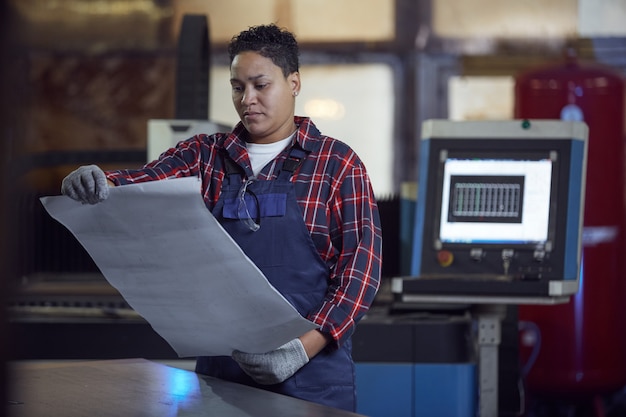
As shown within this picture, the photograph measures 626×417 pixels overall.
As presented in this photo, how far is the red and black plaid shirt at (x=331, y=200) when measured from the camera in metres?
1.60

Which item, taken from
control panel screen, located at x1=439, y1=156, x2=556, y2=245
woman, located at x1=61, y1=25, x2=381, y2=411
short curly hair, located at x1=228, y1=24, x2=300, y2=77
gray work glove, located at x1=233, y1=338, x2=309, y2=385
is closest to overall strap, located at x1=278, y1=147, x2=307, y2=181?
woman, located at x1=61, y1=25, x2=381, y2=411

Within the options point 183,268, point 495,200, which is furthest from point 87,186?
point 495,200

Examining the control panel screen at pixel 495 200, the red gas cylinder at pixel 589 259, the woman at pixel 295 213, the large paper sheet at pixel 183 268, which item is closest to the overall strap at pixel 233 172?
the woman at pixel 295 213

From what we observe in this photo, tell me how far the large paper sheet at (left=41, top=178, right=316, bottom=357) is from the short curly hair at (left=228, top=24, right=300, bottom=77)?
0.45 metres

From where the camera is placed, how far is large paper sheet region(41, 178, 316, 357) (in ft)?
4.35

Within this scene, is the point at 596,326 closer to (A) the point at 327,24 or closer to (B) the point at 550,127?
(B) the point at 550,127

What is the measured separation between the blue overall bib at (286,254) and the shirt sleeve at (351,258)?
0.04 meters

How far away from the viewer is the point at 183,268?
1.41 metres

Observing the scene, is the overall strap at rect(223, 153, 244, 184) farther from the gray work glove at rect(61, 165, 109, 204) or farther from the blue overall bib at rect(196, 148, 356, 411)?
the gray work glove at rect(61, 165, 109, 204)

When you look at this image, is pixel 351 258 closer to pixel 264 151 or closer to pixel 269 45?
pixel 264 151

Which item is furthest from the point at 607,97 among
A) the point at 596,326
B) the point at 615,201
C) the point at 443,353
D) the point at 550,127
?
the point at 443,353

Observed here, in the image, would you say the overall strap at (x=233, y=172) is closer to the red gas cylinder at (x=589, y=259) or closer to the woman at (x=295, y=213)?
the woman at (x=295, y=213)

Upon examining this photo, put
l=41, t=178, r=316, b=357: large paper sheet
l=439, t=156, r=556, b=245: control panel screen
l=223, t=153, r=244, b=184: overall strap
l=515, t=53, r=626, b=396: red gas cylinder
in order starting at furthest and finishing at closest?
l=515, t=53, r=626, b=396: red gas cylinder → l=439, t=156, r=556, b=245: control panel screen → l=223, t=153, r=244, b=184: overall strap → l=41, t=178, r=316, b=357: large paper sheet

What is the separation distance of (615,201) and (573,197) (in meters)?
1.67
